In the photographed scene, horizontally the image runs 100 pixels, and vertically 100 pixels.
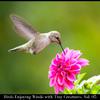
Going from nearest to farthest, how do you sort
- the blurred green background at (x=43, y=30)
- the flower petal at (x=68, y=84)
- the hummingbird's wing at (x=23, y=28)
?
the flower petal at (x=68, y=84)
the hummingbird's wing at (x=23, y=28)
the blurred green background at (x=43, y=30)

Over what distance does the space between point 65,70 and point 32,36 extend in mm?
639

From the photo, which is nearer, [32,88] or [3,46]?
[32,88]

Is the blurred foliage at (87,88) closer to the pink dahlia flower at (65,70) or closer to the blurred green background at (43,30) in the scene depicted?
the pink dahlia flower at (65,70)

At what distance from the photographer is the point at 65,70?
325 cm

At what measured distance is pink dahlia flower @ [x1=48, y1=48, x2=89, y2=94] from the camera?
3.20 meters

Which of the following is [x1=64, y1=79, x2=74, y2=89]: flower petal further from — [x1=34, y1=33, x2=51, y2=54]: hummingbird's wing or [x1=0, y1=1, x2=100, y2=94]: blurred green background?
[x1=0, y1=1, x2=100, y2=94]: blurred green background

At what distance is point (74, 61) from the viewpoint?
3229mm

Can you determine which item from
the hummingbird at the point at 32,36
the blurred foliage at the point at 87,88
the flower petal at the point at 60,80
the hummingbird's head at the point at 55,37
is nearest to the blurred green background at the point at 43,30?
the hummingbird at the point at 32,36

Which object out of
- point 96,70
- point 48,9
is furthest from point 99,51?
point 48,9

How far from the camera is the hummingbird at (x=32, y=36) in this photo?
3650mm

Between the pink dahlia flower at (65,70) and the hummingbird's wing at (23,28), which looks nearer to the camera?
the pink dahlia flower at (65,70)

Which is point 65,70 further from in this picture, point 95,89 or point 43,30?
point 43,30

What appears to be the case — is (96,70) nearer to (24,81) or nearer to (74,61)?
(24,81)

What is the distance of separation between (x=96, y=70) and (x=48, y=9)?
1668 millimetres
